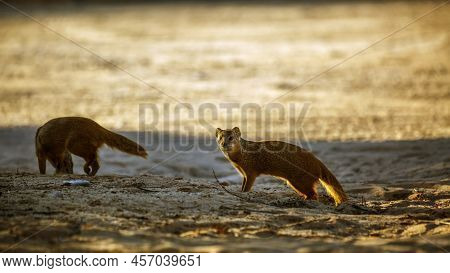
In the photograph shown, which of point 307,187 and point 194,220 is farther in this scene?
point 307,187

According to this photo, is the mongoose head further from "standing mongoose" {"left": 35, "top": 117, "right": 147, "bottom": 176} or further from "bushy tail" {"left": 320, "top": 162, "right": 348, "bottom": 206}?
"standing mongoose" {"left": 35, "top": 117, "right": 147, "bottom": 176}

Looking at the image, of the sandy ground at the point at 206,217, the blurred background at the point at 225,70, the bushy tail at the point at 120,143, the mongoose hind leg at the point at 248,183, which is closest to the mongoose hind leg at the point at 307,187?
the sandy ground at the point at 206,217

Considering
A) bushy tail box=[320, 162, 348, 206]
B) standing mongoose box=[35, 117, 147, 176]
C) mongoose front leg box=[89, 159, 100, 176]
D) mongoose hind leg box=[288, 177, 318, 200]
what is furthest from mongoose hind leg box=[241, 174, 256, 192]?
mongoose front leg box=[89, 159, 100, 176]

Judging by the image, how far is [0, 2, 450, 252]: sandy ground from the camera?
597 centimetres

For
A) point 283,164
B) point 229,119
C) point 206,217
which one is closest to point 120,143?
point 283,164

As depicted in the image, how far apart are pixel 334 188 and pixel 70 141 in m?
2.87

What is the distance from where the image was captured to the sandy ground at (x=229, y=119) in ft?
19.6

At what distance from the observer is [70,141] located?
811 cm

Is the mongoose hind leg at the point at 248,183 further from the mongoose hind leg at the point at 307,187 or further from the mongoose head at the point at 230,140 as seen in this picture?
the mongoose hind leg at the point at 307,187

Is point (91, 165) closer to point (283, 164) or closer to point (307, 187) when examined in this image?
point (283, 164)

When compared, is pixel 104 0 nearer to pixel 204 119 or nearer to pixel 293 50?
pixel 293 50

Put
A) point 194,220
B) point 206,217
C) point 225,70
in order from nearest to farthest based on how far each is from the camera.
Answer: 1. point 194,220
2. point 206,217
3. point 225,70

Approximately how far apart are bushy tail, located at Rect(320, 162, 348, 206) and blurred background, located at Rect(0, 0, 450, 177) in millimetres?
2549

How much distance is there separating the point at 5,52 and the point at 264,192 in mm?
15000
